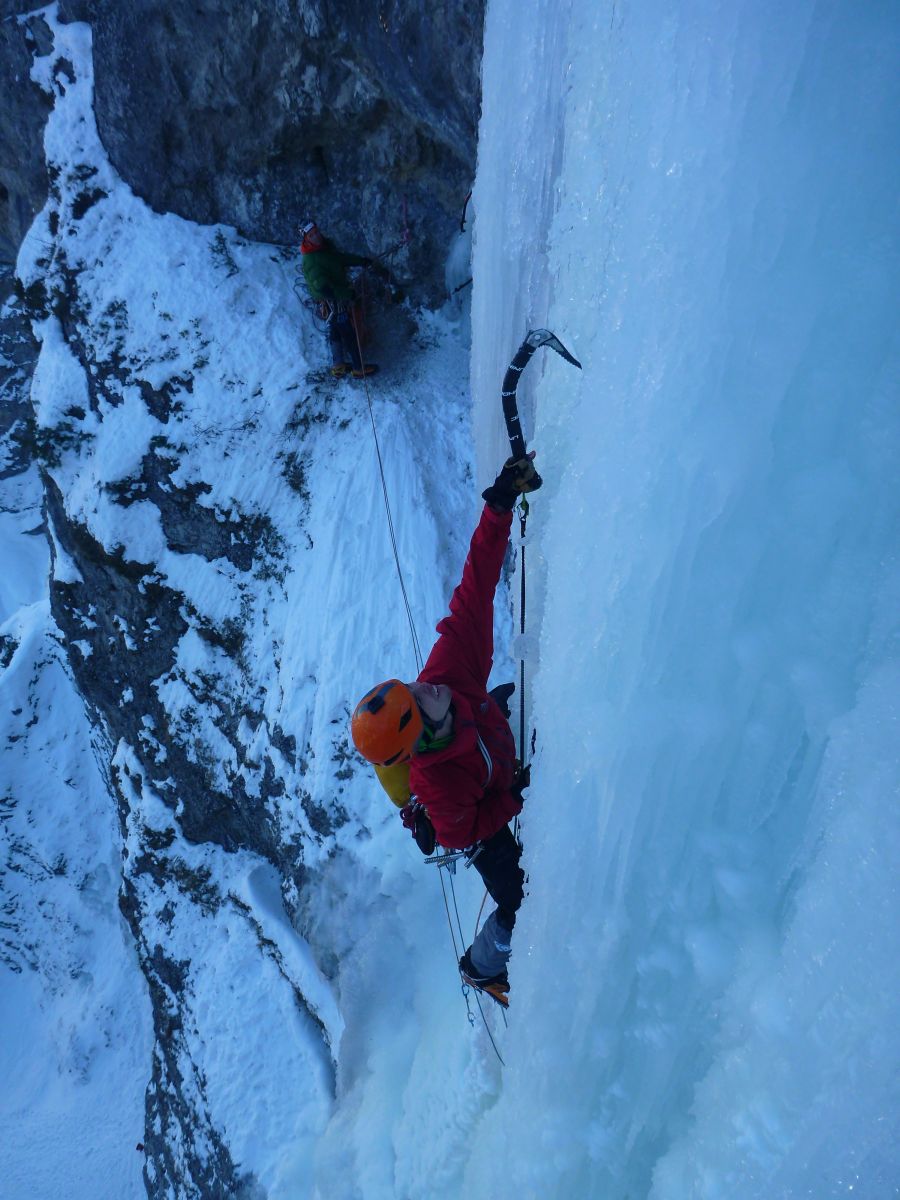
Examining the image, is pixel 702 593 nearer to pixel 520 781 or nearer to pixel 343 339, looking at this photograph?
pixel 520 781

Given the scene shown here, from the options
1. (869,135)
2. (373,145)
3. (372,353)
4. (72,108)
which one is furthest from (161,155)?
(869,135)

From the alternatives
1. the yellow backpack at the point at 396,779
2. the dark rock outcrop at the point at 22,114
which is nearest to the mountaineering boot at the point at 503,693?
the yellow backpack at the point at 396,779

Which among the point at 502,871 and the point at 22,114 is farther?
the point at 22,114

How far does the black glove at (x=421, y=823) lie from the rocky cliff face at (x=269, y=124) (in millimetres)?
4546

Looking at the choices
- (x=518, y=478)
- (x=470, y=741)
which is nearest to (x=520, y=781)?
(x=470, y=741)

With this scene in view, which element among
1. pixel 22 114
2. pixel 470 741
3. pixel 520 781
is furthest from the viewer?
pixel 22 114

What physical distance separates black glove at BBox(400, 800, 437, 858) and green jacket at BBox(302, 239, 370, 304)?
493cm

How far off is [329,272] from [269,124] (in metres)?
1.55

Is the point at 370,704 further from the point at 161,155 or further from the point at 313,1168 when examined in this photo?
the point at 161,155

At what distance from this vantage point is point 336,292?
6.16 metres

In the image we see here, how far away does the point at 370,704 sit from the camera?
7.58 ft

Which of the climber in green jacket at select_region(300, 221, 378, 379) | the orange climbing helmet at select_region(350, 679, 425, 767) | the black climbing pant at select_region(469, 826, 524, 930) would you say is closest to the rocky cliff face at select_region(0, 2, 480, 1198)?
the climber in green jacket at select_region(300, 221, 378, 379)

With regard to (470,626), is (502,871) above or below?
below

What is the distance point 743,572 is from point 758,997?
2.40ft
